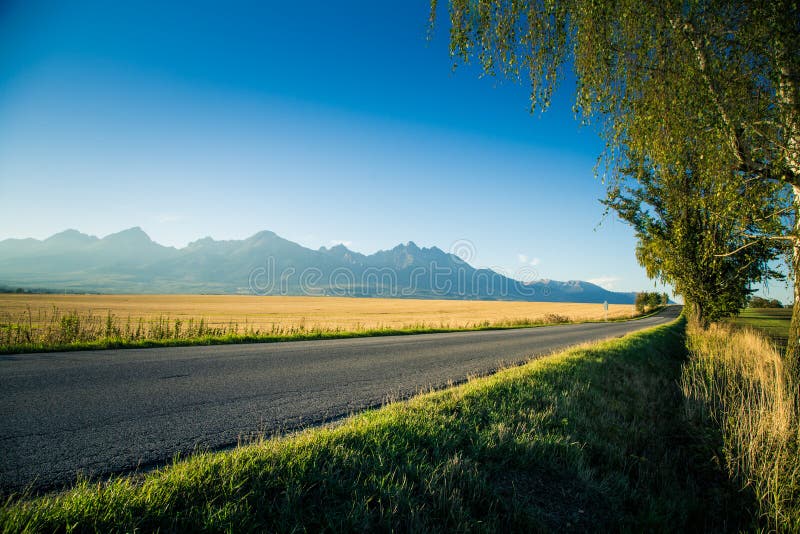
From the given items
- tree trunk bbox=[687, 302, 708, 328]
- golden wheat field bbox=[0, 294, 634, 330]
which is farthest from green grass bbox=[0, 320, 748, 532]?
tree trunk bbox=[687, 302, 708, 328]

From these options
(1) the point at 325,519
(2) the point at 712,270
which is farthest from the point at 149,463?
(2) the point at 712,270

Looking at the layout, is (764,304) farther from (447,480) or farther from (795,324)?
(447,480)

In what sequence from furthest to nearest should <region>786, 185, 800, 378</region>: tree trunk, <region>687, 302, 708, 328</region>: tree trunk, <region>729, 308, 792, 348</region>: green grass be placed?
<region>729, 308, 792, 348</region>: green grass, <region>687, 302, 708, 328</region>: tree trunk, <region>786, 185, 800, 378</region>: tree trunk

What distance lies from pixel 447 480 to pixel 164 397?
487cm

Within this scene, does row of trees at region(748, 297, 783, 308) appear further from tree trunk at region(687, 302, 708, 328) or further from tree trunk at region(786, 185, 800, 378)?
tree trunk at region(786, 185, 800, 378)

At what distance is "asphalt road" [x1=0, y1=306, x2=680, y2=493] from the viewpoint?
3.63 metres

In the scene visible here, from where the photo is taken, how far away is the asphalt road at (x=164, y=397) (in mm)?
3627

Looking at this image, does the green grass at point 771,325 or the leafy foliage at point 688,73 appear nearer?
the leafy foliage at point 688,73

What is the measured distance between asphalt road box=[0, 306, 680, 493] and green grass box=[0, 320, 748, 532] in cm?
81

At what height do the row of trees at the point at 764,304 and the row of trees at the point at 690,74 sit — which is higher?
the row of trees at the point at 690,74

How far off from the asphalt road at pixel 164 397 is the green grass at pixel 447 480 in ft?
2.66

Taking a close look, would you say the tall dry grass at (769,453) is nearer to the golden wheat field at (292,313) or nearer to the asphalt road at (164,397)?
the asphalt road at (164,397)

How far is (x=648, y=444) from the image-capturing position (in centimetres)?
548

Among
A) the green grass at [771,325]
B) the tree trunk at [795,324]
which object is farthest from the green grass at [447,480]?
the green grass at [771,325]
